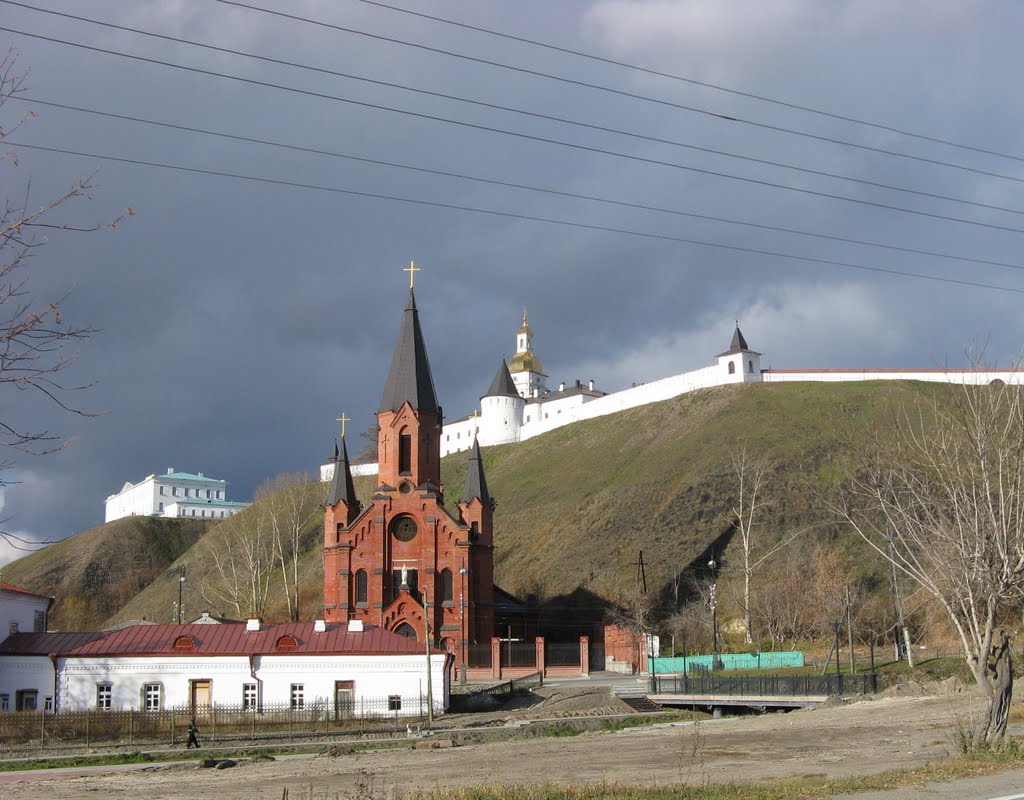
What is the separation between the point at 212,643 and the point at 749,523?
4409 centimetres

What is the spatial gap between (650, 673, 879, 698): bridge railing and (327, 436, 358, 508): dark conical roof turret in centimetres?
2611

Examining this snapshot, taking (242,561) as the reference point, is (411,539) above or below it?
above

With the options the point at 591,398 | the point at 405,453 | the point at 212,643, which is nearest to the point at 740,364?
the point at 591,398

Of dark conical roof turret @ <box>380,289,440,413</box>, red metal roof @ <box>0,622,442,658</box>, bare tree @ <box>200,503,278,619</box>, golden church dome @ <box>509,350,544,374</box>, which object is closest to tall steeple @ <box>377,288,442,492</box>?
dark conical roof turret @ <box>380,289,440,413</box>

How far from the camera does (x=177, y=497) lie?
18475 centimetres

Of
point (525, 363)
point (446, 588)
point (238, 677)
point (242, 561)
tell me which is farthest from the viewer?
point (525, 363)

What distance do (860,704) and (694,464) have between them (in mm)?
61735

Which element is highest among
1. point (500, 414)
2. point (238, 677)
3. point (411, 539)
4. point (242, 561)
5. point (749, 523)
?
point (500, 414)

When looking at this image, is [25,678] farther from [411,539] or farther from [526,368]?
[526,368]

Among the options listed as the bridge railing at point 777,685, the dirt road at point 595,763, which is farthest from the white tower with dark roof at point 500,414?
the dirt road at point 595,763

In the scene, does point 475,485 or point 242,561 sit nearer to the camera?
point 475,485

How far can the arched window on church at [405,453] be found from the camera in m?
66.6

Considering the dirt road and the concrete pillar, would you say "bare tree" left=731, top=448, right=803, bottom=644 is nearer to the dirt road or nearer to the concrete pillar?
the concrete pillar

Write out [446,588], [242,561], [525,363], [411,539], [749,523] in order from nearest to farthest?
[446,588] < [411,539] < [749,523] < [242,561] < [525,363]
